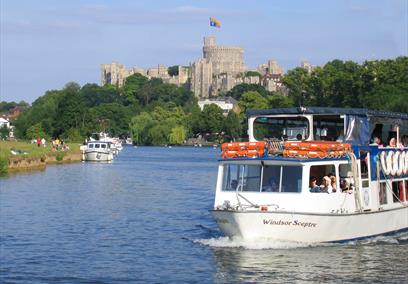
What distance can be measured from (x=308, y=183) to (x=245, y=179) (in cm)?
218

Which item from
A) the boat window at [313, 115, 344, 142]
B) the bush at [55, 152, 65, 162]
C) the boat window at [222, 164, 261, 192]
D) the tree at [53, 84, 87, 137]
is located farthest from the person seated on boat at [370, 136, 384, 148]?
the tree at [53, 84, 87, 137]

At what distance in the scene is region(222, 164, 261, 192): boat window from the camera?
30.6m

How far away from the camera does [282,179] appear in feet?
99.0

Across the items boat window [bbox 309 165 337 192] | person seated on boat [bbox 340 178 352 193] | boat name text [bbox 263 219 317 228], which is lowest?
boat name text [bbox 263 219 317 228]

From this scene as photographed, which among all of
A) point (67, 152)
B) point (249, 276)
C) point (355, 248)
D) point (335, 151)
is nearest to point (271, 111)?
point (335, 151)

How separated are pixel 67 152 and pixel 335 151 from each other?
245 ft

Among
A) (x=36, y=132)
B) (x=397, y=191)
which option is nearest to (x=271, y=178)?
(x=397, y=191)

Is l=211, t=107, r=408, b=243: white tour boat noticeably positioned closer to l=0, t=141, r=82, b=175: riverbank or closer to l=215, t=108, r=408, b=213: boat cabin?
l=215, t=108, r=408, b=213: boat cabin

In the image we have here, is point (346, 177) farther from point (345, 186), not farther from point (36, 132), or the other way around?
point (36, 132)

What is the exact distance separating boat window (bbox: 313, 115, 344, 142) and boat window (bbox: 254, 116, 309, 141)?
434 mm

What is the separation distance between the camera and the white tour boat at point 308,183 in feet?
97.3

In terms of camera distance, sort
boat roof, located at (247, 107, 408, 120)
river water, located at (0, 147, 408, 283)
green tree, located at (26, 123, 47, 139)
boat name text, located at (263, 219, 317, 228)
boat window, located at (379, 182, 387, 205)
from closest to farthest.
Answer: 1. river water, located at (0, 147, 408, 283)
2. boat name text, located at (263, 219, 317, 228)
3. boat roof, located at (247, 107, 408, 120)
4. boat window, located at (379, 182, 387, 205)
5. green tree, located at (26, 123, 47, 139)

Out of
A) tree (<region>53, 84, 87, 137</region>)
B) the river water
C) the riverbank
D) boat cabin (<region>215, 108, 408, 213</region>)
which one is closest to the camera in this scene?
the river water

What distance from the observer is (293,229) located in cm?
2962
